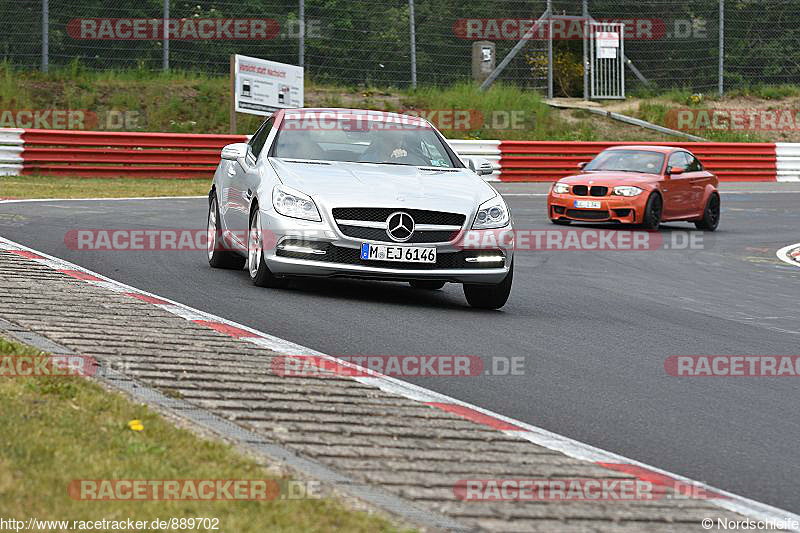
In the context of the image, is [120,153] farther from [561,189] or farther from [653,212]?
[653,212]

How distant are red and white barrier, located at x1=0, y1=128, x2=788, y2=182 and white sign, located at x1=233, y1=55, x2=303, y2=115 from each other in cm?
293

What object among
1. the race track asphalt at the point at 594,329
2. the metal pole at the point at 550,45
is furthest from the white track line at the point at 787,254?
the metal pole at the point at 550,45

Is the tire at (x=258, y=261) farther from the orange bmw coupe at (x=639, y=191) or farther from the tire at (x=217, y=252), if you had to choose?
the orange bmw coupe at (x=639, y=191)

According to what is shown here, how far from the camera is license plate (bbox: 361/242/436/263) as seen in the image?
1045cm

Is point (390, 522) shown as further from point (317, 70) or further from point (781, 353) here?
point (317, 70)

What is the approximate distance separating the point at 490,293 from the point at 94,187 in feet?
49.1

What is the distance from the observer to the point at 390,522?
14.8 ft

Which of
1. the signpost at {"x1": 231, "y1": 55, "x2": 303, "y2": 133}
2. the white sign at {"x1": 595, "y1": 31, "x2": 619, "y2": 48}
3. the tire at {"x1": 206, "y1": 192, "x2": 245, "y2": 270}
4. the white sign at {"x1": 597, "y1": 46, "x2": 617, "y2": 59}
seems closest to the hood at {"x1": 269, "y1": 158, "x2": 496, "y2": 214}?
the tire at {"x1": 206, "y1": 192, "x2": 245, "y2": 270}

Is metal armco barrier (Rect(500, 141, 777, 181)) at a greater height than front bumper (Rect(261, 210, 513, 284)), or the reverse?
metal armco barrier (Rect(500, 141, 777, 181))

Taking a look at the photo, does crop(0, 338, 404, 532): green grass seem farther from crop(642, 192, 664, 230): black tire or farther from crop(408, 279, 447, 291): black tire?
crop(642, 192, 664, 230): black tire

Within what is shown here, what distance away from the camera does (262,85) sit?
3148cm

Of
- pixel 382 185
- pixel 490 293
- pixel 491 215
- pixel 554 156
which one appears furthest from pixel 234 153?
pixel 554 156

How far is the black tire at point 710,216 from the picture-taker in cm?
2216

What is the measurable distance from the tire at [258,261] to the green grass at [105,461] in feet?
15.7
